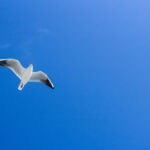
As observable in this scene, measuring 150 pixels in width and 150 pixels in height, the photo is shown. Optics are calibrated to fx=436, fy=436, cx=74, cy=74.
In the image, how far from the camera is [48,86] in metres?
23.9

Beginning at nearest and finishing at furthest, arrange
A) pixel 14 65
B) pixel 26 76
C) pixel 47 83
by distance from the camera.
Answer: pixel 14 65 < pixel 26 76 < pixel 47 83

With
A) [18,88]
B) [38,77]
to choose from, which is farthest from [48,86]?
[18,88]

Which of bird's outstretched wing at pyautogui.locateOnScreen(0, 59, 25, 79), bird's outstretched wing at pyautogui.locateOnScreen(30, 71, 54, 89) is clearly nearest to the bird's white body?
bird's outstretched wing at pyautogui.locateOnScreen(0, 59, 25, 79)

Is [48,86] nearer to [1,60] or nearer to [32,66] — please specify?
[32,66]

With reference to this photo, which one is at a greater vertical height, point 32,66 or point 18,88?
point 32,66

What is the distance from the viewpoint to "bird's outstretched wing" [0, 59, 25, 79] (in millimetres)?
22156

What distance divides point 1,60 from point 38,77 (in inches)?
98.3

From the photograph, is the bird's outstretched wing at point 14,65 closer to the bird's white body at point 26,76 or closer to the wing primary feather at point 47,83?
the bird's white body at point 26,76

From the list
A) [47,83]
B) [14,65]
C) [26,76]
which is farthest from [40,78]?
[14,65]

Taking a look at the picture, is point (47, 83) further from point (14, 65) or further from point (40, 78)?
point (14, 65)

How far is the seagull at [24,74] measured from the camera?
22281mm

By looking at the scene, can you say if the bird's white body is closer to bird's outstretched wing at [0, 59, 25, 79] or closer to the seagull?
the seagull

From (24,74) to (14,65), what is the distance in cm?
71

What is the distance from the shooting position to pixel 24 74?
22.7 metres
